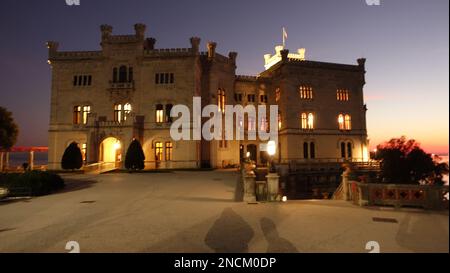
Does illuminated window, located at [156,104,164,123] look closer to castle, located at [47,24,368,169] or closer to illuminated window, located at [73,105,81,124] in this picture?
castle, located at [47,24,368,169]

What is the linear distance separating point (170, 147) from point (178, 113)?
4357 mm

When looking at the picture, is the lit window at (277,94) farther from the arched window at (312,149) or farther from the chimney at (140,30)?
the chimney at (140,30)

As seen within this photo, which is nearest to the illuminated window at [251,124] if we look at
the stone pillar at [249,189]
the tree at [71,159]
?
the tree at [71,159]

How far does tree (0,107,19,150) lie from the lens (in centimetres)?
3588

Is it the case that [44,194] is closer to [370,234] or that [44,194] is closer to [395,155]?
[370,234]

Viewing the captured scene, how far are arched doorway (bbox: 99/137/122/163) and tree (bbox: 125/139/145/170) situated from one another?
4.67 m

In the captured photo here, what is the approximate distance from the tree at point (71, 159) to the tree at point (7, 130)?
54.4ft

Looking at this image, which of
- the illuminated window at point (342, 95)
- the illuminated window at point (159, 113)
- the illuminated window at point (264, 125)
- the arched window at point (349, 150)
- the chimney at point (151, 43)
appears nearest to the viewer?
the illuminated window at point (159, 113)

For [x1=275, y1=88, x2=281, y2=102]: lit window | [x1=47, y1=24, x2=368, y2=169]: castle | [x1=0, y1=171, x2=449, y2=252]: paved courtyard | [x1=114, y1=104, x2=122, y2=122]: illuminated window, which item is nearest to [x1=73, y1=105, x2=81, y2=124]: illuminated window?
[x1=47, y1=24, x2=368, y2=169]: castle

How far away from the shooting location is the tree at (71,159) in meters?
26.8

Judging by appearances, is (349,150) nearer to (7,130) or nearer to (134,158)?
(134,158)

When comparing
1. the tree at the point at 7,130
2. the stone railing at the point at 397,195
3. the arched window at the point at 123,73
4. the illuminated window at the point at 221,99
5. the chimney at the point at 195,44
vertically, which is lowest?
the stone railing at the point at 397,195

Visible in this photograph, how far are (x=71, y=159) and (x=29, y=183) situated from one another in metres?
12.8
